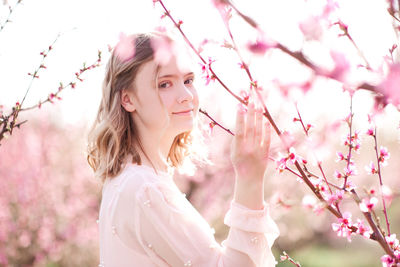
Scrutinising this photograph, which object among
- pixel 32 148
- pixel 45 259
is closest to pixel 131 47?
pixel 45 259

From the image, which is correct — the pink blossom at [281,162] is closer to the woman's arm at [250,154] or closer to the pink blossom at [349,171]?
the woman's arm at [250,154]

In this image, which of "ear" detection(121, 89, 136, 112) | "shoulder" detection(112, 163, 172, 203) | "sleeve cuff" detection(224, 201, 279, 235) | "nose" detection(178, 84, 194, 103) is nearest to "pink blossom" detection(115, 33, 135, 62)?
"ear" detection(121, 89, 136, 112)

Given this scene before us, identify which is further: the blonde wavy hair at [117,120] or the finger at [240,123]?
the blonde wavy hair at [117,120]

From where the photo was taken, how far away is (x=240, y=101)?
4.63 ft

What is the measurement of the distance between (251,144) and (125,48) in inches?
33.1

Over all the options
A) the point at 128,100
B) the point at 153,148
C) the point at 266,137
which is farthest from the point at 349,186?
the point at 128,100

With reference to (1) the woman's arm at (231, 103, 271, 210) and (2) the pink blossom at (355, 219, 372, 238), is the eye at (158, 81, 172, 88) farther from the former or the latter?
(2) the pink blossom at (355, 219, 372, 238)

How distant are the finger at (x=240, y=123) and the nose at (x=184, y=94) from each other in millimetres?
488

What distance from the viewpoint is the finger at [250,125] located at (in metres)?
1.40

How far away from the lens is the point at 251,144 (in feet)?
4.76

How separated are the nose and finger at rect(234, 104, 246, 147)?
488 mm

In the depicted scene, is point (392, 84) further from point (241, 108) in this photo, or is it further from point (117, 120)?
point (117, 120)

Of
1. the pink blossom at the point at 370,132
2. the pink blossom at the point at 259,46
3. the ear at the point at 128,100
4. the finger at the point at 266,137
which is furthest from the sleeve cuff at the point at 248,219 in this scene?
the pink blossom at the point at 259,46

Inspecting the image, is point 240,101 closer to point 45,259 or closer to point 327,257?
point 45,259
